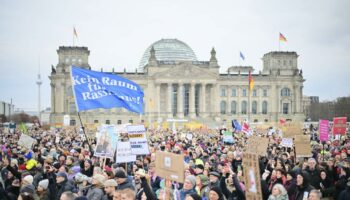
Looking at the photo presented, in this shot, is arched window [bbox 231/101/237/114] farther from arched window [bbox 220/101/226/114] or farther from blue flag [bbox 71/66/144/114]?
blue flag [bbox 71/66/144/114]

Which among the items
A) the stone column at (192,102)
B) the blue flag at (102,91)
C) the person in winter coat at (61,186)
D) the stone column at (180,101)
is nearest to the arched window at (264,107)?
the stone column at (192,102)

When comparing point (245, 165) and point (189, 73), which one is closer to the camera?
point (245, 165)

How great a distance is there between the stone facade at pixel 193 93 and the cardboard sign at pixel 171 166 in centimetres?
6606

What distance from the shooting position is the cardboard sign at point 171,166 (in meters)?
7.18

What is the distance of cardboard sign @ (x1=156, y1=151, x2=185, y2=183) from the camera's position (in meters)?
7.18

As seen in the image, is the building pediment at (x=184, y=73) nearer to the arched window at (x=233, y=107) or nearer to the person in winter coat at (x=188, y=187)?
the arched window at (x=233, y=107)

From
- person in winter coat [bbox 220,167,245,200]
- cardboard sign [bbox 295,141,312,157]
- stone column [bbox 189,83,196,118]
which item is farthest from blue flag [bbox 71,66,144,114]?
stone column [bbox 189,83,196,118]

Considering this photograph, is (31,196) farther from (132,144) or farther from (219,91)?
(219,91)

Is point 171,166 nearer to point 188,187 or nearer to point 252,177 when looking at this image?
point 188,187

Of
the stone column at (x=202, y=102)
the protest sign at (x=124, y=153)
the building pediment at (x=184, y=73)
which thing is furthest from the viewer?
the stone column at (x=202, y=102)

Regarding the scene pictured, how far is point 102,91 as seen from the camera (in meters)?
13.2

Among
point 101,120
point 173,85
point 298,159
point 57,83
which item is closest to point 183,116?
point 173,85

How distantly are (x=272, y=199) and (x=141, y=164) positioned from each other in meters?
5.84

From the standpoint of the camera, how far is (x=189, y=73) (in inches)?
3036
